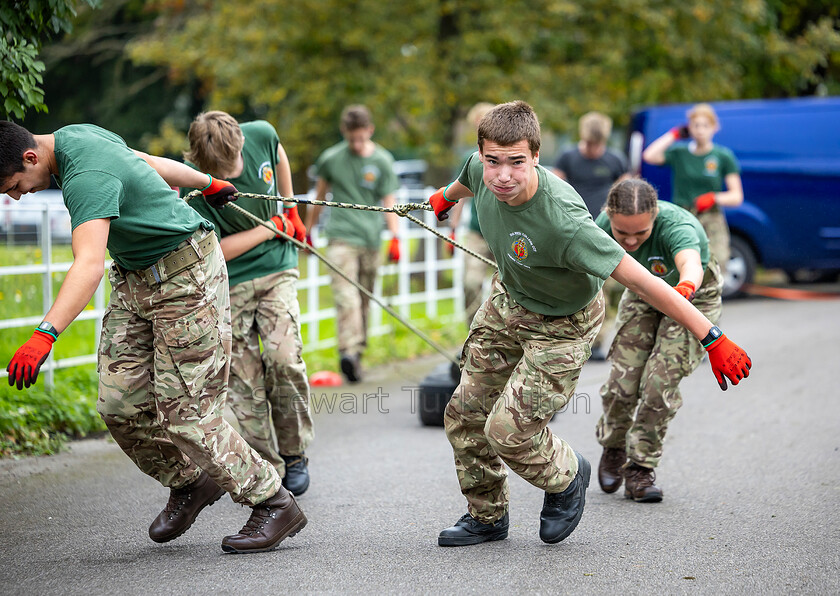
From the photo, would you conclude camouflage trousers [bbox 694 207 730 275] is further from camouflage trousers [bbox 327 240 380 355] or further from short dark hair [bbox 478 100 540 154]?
short dark hair [bbox 478 100 540 154]

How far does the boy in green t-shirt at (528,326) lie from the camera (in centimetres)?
371

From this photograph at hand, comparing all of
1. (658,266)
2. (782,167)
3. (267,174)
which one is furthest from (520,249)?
(782,167)

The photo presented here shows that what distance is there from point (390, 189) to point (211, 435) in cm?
469

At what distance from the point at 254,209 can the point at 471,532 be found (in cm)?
201

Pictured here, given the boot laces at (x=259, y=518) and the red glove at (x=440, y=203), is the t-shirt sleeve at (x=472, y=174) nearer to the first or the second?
the red glove at (x=440, y=203)

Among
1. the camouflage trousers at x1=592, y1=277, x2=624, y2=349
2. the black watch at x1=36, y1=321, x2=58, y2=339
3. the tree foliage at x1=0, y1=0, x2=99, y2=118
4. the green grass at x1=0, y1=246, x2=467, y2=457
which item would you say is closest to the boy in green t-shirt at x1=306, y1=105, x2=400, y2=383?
the green grass at x1=0, y1=246, x2=467, y2=457

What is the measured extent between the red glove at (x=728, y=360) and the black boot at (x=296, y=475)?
7.76 ft

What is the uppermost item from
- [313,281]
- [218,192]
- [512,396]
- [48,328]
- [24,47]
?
[24,47]

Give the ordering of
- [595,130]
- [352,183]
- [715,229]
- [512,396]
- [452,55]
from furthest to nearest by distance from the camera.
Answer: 1. [452,55]
2. [595,130]
3. [715,229]
4. [352,183]
5. [512,396]

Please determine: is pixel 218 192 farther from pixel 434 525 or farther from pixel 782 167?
pixel 782 167

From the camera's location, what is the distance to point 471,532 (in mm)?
4301

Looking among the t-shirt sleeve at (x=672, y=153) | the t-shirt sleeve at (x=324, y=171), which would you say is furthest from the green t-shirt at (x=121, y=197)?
the t-shirt sleeve at (x=672, y=153)

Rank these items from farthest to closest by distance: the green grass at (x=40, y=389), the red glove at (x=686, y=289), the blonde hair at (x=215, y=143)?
the green grass at (x=40, y=389)
the blonde hair at (x=215, y=143)
the red glove at (x=686, y=289)

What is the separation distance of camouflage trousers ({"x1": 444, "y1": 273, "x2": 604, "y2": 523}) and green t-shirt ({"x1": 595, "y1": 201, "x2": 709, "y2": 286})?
0.86 metres
